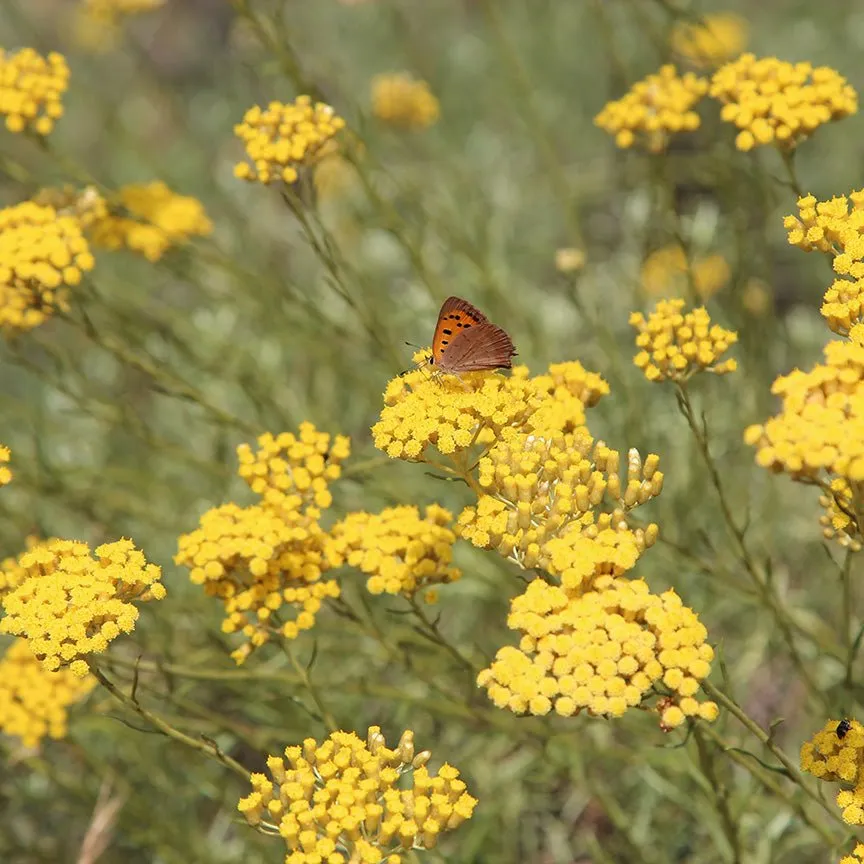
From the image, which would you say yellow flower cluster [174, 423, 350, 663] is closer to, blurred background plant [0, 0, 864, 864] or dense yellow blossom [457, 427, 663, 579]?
blurred background plant [0, 0, 864, 864]

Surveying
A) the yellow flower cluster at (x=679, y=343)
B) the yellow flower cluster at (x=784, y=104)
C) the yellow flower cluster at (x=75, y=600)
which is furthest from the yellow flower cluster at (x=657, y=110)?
the yellow flower cluster at (x=75, y=600)

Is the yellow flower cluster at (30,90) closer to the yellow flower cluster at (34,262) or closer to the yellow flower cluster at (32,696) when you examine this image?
the yellow flower cluster at (34,262)

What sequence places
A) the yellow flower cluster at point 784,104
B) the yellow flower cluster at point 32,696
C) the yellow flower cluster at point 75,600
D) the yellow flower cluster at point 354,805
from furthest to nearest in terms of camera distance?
the yellow flower cluster at point 32,696 < the yellow flower cluster at point 784,104 < the yellow flower cluster at point 75,600 < the yellow flower cluster at point 354,805

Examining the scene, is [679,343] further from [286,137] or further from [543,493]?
[286,137]

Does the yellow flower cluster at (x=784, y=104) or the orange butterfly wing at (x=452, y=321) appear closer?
the orange butterfly wing at (x=452, y=321)

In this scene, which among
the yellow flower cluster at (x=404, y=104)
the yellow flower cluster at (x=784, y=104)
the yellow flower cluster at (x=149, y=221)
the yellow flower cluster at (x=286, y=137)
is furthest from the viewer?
the yellow flower cluster at (x=404, y=104)

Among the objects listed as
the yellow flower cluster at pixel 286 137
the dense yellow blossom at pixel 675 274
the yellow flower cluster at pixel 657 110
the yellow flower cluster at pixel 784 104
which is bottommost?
the yellow flower cluster at pixel 286 137

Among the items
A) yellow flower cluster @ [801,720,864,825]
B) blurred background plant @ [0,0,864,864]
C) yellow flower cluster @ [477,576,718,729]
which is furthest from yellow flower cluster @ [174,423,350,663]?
yellow flower cluster @ [801,720,864,825]
